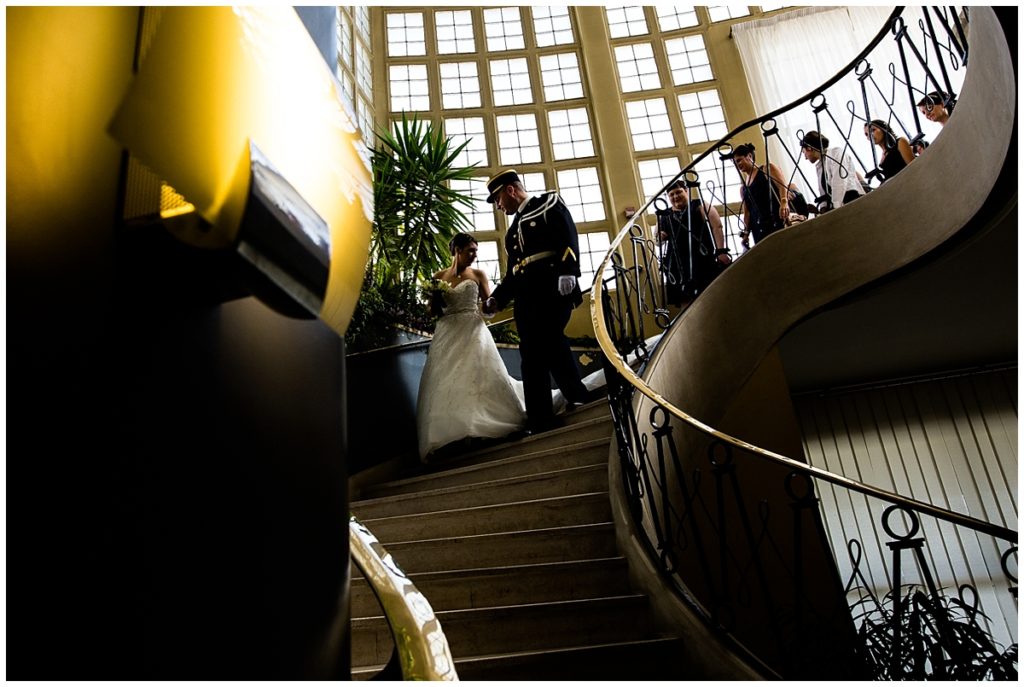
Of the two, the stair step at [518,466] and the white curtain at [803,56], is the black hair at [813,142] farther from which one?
the white curtain at [803,56]

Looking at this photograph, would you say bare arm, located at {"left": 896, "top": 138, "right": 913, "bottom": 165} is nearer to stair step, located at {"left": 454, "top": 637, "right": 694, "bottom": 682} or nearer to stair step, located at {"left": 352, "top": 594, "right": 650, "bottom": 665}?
stair step, located at {"left": 352, "top": 594, "right": 650, "bottom": 665}

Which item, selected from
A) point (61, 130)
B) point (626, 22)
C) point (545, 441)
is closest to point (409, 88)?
point (626, 22)

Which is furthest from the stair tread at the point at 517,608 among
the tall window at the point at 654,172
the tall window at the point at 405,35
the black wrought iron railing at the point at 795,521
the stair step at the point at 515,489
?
the tall window at the point at 405,35

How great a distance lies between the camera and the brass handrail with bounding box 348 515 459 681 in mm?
932

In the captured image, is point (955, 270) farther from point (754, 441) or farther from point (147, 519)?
point (147, 519)

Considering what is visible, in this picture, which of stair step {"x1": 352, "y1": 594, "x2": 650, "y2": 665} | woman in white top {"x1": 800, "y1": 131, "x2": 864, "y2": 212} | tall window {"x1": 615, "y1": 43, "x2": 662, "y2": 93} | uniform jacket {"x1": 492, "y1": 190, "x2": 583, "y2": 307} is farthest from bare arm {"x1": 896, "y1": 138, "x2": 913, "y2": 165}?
tall window {"x1": 615, "y1": 43, "x2": 662, "y2": 93}

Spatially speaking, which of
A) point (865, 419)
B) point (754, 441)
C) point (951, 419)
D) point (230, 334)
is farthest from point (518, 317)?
point (951, 419)

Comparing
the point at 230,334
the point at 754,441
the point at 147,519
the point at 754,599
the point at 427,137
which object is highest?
the point at 427,137

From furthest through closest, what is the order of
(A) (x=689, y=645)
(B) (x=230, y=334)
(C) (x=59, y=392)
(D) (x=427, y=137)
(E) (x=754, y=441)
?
(D) (x=427, y=137) < (E) (x=754, y=441) < (A) (x=689, y=645) < (B) (x=230, y=334) < (C) (x=59, y=392)

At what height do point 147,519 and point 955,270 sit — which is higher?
point 955,270

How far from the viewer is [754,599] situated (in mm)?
5379

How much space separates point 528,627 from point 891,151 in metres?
4.23

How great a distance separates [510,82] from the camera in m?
11.6

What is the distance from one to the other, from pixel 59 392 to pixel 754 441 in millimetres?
5862
